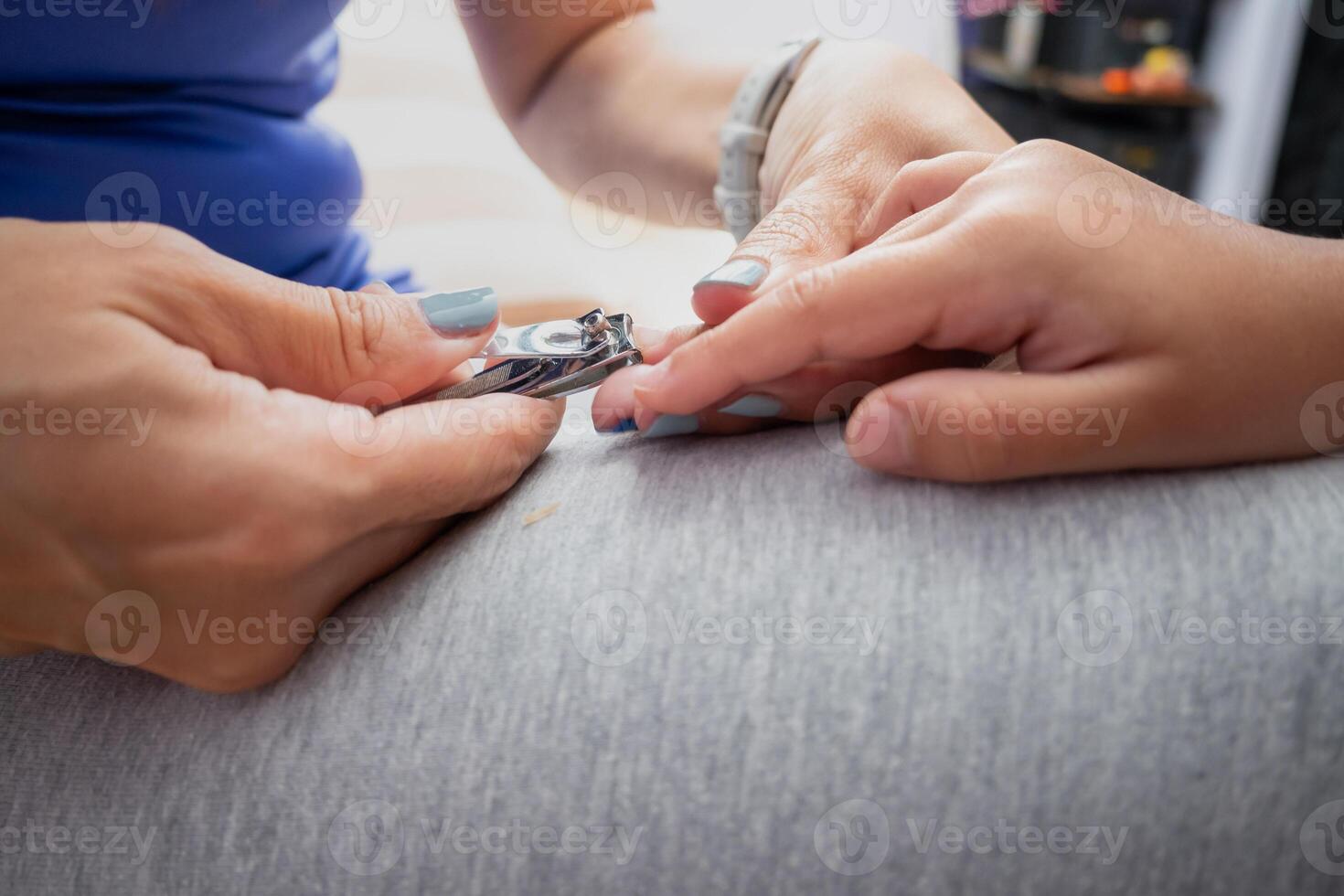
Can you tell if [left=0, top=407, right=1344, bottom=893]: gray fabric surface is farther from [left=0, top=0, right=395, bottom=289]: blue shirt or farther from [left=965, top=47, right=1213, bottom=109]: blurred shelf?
[left=965, top=47, right=1213, bottom=109]: blurred shelf

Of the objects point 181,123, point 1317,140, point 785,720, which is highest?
point 181,123

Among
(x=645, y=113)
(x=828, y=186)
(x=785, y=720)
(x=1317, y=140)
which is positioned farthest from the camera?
(x=1317, y=140)

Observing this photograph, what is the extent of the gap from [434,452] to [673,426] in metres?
0.13

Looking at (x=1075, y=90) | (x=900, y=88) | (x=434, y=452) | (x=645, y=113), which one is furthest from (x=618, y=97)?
(x=1075, y=90)

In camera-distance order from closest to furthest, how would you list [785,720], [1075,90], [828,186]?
1. [785,720]
2. [828,186]
3. [1075,90]

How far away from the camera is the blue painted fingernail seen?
473mm

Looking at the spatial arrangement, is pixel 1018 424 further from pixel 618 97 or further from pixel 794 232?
pixel 618 97

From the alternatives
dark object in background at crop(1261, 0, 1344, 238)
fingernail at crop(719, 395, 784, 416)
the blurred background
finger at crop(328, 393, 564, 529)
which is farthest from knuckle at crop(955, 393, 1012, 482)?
dark object in background at crop(1261, 0, 1344, 238)

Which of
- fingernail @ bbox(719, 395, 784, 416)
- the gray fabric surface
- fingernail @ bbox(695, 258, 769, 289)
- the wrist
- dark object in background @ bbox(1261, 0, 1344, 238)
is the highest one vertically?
the wrist

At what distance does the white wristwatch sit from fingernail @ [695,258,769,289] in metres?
0.29

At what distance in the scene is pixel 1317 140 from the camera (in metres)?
2.10

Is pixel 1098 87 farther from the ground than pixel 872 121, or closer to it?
closer to it

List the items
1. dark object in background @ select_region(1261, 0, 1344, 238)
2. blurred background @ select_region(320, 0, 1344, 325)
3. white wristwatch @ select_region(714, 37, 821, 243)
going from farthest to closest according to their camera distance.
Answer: dark object in background @ select_region(1261, 0, 1344, 238), blurred background @ select_region(320, 0, 1344, 325), white wristwatch @ select_region(714, 37, 821, 243)

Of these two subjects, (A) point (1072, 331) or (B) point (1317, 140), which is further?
(B) point (1317, 140)
